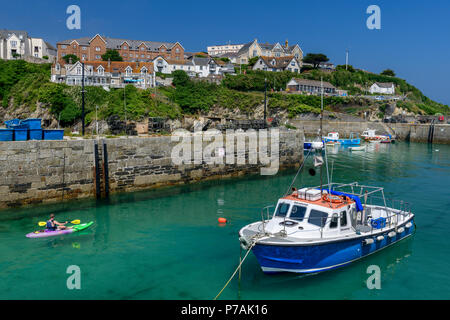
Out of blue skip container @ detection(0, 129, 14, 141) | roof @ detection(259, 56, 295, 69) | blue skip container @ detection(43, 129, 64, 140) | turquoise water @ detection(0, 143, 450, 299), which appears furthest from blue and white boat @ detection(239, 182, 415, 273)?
roof @ detection(259, 56, 295, 69)

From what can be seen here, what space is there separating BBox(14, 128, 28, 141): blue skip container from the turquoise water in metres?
3.96

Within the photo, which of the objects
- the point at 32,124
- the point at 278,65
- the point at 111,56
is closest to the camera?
the point at 32,124

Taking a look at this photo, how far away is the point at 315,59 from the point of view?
339 ft

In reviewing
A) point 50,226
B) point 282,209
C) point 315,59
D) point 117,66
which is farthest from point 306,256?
point 315,59

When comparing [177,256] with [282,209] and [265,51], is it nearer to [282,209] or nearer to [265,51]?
[282,209]

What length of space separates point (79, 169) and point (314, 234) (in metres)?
14.3

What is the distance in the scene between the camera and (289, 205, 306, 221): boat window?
1270cm

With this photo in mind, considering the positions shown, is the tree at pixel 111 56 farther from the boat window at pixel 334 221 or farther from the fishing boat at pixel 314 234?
the boat window at pixel 334 221

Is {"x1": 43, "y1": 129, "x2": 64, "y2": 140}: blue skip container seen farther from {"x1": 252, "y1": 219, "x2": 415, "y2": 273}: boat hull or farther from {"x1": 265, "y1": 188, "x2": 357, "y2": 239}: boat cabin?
{"x1": 252, "y1": 219, "x2": 415, "y2": 273}: boat hull

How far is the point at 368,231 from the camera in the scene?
13.3 metres

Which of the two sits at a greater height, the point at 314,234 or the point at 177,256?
the point at 314,234
